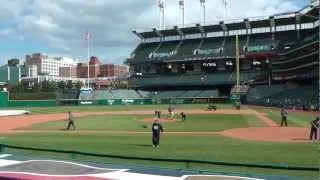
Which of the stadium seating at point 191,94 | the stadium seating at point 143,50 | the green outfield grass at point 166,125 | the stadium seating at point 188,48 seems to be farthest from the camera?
the stadium seating at point 143,50

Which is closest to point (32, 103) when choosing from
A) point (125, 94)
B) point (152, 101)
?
point (125, 94)

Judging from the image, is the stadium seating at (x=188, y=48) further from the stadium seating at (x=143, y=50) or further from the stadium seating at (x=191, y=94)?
the stadium seating at (x=191, y=94)

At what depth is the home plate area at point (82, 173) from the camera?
41.4ft

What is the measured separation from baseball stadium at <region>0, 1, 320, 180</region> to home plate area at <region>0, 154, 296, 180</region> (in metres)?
0.03

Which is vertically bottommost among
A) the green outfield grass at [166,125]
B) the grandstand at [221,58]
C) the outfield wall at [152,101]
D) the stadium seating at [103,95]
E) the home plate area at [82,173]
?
the green outfield grass at [166,125]

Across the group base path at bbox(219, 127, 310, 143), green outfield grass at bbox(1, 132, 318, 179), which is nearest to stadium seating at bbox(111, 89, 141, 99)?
base path at bbox(219, 127, 310, 143)

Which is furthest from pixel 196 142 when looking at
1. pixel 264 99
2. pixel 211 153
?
pixel 264 99

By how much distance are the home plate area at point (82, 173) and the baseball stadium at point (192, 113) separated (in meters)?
0.03

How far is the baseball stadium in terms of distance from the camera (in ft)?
47.7

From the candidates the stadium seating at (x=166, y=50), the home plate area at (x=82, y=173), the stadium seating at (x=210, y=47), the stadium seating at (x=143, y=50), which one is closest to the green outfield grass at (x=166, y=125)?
the home plate area at (x=82, y=173)

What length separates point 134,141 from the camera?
3238 centimetres

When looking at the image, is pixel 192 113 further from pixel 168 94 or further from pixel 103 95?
pixel 103 95

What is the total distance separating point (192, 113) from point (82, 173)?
5631 cm

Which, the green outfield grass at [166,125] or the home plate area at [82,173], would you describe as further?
the green outfield grass at [166,125]
